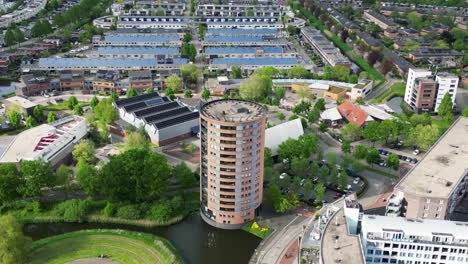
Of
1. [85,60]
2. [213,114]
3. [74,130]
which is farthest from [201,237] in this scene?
[85,60]

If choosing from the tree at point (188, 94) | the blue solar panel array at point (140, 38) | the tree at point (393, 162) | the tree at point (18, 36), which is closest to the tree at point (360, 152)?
the tree at point (393, 162)

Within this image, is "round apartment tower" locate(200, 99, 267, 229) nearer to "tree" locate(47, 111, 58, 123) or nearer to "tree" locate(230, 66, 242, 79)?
"tree" locate(47, 111, 58, 123)

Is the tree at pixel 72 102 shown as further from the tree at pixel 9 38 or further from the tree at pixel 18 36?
the tree at pixel 18 36

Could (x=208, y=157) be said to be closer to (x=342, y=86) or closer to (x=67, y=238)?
(x=67, y=238)

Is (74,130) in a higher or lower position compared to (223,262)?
higher

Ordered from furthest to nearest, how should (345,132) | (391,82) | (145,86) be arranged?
(391,82) < (145,86) < (345,132)
